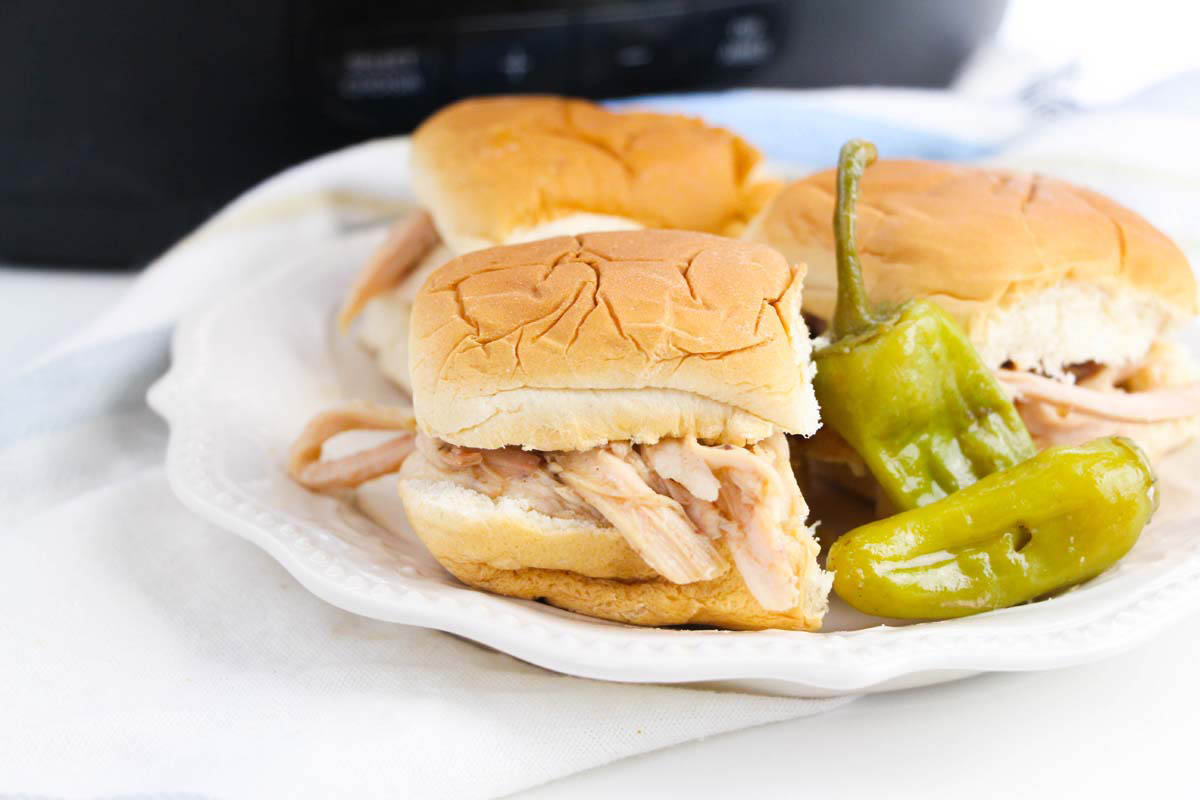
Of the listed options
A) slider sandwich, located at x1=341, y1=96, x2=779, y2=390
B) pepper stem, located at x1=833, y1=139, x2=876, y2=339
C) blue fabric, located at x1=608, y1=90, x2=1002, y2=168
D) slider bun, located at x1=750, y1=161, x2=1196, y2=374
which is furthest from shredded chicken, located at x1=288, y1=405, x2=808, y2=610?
blue fabric, located at x1=608, y1=90, x2=1002, y2=168

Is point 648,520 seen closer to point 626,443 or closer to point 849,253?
point 626,443

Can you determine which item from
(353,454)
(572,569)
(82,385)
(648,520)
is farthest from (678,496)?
(82,385)

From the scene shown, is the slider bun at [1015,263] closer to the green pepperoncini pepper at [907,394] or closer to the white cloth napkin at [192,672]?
the green pepperoncini pepper at [907,394]

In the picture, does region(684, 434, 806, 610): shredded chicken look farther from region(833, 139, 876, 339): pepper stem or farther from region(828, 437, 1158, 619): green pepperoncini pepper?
region(833, 139, 876, 339): pepper stem

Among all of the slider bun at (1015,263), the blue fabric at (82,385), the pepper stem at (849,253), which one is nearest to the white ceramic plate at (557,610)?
the blue fabric at (82,385)

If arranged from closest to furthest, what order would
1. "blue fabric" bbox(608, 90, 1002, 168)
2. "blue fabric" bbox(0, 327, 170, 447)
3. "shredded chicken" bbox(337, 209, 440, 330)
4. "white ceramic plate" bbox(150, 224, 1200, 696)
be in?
"white ceramic plate" bbox(150, 224, 1200, 696)
"blue fabric" bbox(0, 327, 170, 447)
"shredded chicken" bbox(337, 209, 440, 330)
"blue fabric" bbox(608, 90, 1002, 168)

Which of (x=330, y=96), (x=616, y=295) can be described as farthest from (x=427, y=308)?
(x=330, y=96)

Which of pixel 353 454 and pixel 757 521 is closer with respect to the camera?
pixel 757 521
